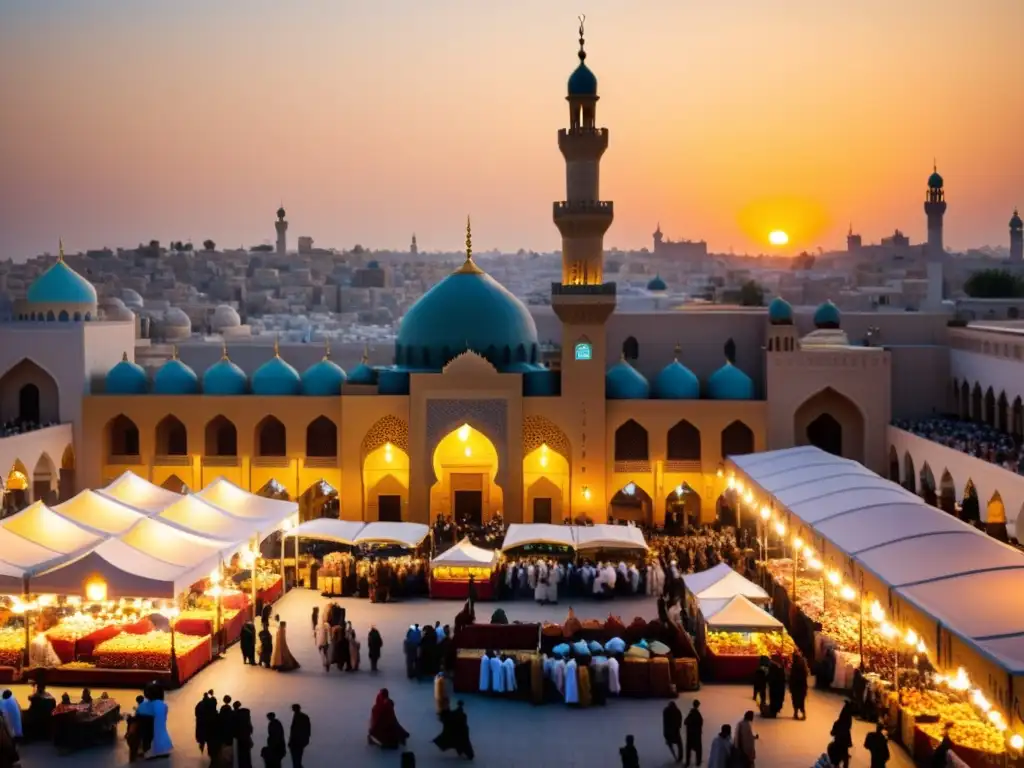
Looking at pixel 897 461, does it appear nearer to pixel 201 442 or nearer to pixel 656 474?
pixel 656 474

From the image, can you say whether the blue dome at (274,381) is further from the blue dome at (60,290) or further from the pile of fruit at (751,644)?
the pile of fruit at (751,644)

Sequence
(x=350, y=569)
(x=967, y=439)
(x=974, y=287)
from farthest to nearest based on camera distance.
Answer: (x=974, y=287)
(x=967, y=439)
(x=350, y=569)

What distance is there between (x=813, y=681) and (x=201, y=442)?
55.6 feet

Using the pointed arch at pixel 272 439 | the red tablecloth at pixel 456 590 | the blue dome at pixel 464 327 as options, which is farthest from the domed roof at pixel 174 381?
the red tablecloth at pixel 456 590

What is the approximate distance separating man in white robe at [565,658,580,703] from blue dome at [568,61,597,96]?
17.4 metres

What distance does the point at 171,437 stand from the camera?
3088cm

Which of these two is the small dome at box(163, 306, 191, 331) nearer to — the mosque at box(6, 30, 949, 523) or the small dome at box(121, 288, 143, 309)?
the small dome at box(121, 288, 143, 309)

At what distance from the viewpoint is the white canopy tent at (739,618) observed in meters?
16.8

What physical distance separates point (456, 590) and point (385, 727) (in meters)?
7.56

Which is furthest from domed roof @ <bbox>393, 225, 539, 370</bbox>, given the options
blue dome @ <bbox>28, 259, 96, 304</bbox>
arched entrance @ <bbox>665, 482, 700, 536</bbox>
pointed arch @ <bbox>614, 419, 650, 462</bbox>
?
blue dome @ <bbox>28, 259, 96, 304</bbox>

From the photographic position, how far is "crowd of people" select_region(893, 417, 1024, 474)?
74.9 feet

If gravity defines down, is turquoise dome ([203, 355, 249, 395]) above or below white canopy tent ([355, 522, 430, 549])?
above

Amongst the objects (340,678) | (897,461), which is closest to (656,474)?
(897,461)

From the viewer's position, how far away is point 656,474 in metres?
28.5
